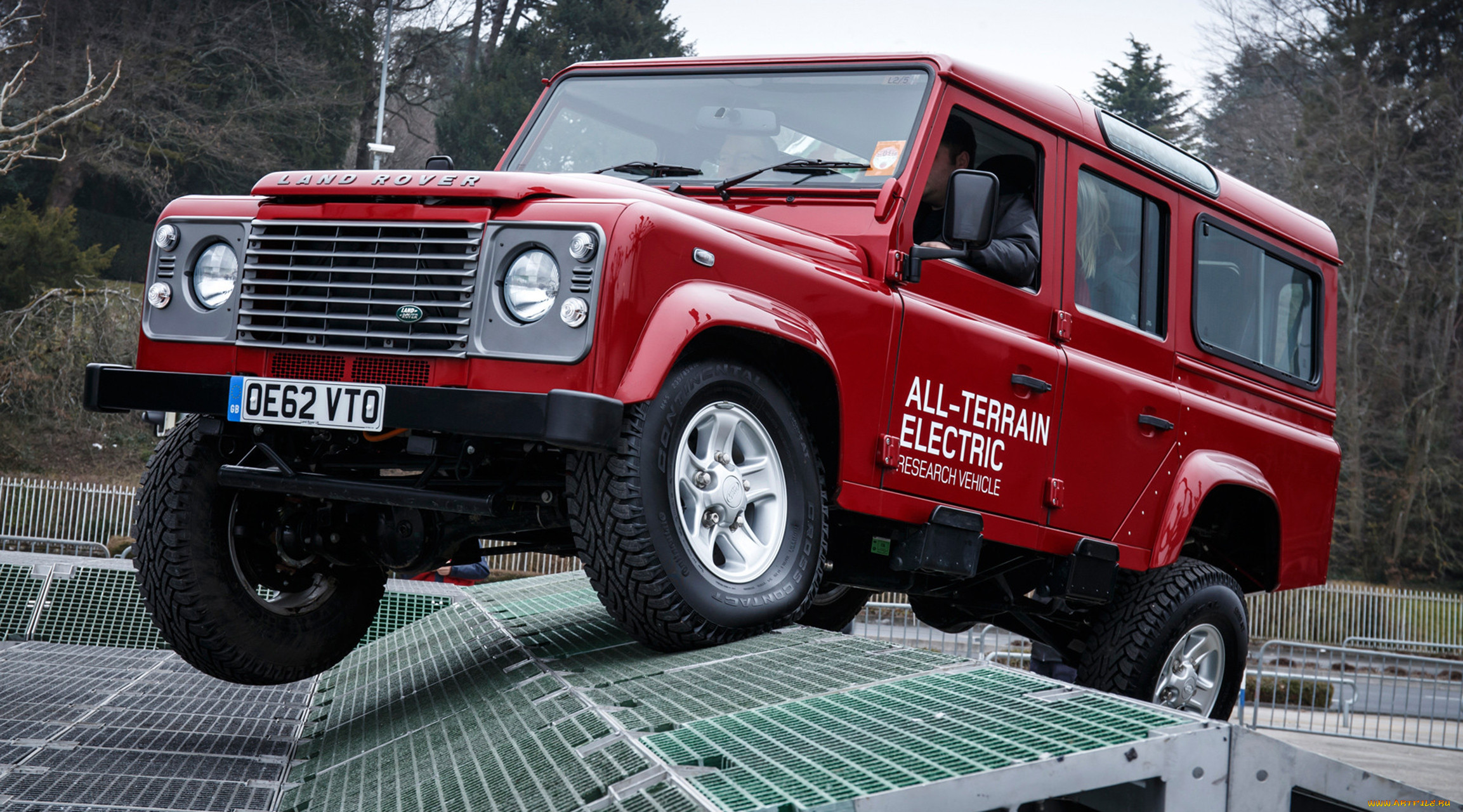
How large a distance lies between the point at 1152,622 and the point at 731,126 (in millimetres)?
2846

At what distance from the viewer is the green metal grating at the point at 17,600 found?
7.08m

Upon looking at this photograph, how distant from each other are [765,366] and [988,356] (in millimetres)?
1137

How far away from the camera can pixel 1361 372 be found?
1336 inches

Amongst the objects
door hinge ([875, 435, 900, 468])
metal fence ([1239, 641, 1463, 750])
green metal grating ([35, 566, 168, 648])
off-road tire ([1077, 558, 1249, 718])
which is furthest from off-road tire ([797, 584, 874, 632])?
metal fence ([1239, 641, 1463, 750])

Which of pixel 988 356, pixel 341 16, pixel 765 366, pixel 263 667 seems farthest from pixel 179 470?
pixel 341 16

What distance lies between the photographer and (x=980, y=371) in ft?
15.8

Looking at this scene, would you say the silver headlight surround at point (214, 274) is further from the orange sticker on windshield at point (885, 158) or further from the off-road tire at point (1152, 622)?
the off-road tire at point (1152, 622)

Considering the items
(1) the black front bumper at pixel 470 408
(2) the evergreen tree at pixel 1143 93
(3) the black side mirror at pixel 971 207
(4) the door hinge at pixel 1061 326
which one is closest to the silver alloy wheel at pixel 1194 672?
(4) the door hinge at pixel 1061 326

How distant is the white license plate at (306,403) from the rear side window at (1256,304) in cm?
411

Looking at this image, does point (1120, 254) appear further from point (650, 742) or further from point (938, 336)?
Answer: point (650, 742)

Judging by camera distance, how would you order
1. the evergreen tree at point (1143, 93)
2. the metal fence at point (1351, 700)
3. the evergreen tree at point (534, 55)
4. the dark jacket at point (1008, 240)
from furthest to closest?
the evergreen tree at point (1143, 93)
the evergreen tree at point (534, 55)
the metal fence at point (1351, 700)
the dark jacket at point (1008, 240)

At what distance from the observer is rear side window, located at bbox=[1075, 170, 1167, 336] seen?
18.2 feet

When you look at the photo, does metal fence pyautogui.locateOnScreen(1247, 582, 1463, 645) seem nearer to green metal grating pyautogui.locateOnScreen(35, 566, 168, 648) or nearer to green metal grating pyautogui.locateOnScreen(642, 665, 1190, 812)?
green metal grating pyautogui.locateOnScreen(35, 566, 168, 648)

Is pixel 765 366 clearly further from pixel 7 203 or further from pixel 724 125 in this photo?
pixel 7 203
